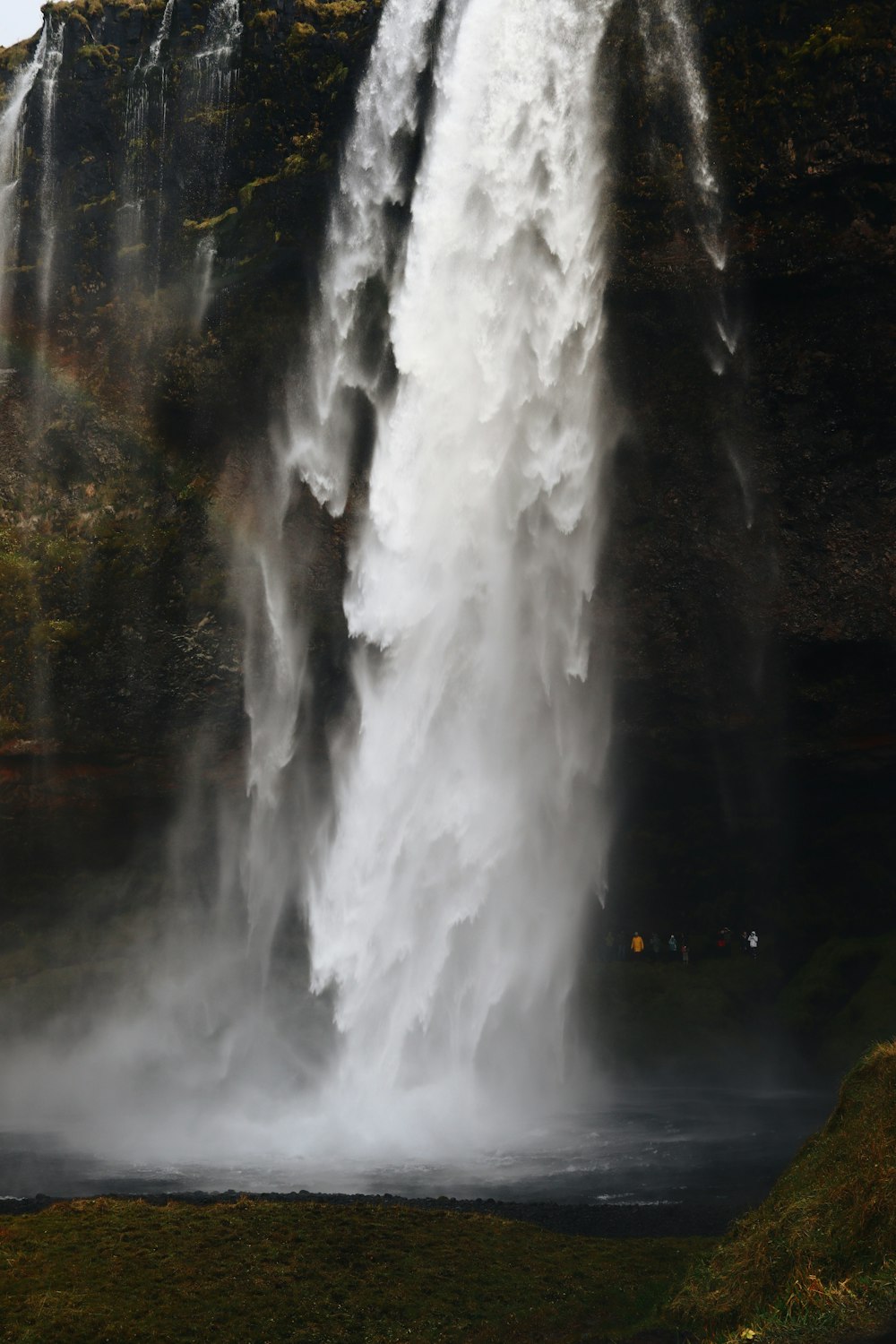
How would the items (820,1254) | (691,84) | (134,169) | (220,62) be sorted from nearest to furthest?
1. (820,1254)
2. (691,84)
3. (220,62)
4. (134,169)

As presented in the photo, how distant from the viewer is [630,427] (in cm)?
2842

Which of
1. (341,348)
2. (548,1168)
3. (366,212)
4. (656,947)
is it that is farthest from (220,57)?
(548,1168)

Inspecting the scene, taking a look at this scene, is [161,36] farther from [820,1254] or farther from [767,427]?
[820,1254]

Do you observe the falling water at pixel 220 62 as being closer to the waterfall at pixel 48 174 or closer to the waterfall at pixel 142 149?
the waterfall at pixel 142 149

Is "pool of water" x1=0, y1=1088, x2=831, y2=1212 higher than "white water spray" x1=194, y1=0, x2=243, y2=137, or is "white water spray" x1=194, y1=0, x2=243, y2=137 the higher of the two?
"white water spray" x1=194, y1=0, x2=243, y2=137

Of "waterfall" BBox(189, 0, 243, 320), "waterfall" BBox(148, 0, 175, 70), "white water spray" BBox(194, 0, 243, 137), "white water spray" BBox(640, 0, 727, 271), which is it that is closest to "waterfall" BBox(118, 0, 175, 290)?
"waterfall" BBox(148, 0, 175, 70)

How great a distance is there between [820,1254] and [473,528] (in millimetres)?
19775

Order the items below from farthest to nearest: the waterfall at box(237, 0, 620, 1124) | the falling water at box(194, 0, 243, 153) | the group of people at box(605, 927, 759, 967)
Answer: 1. the group of people at box(605, 927, 759, 967)
2. the falling water at box(194, 0, 243, 153)
3. the waterfall at box(237, 0, 620, 1124)

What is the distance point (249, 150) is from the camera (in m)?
31.0

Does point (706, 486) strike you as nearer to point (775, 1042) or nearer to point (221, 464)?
point (221, 464)

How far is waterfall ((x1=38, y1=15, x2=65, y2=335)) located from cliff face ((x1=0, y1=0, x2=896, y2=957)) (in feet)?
0.47

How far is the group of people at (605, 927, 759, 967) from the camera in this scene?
3291 centimetres

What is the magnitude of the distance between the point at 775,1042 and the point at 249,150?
26.8 meters

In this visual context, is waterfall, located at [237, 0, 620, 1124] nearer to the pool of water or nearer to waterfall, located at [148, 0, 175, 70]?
the pool of water
